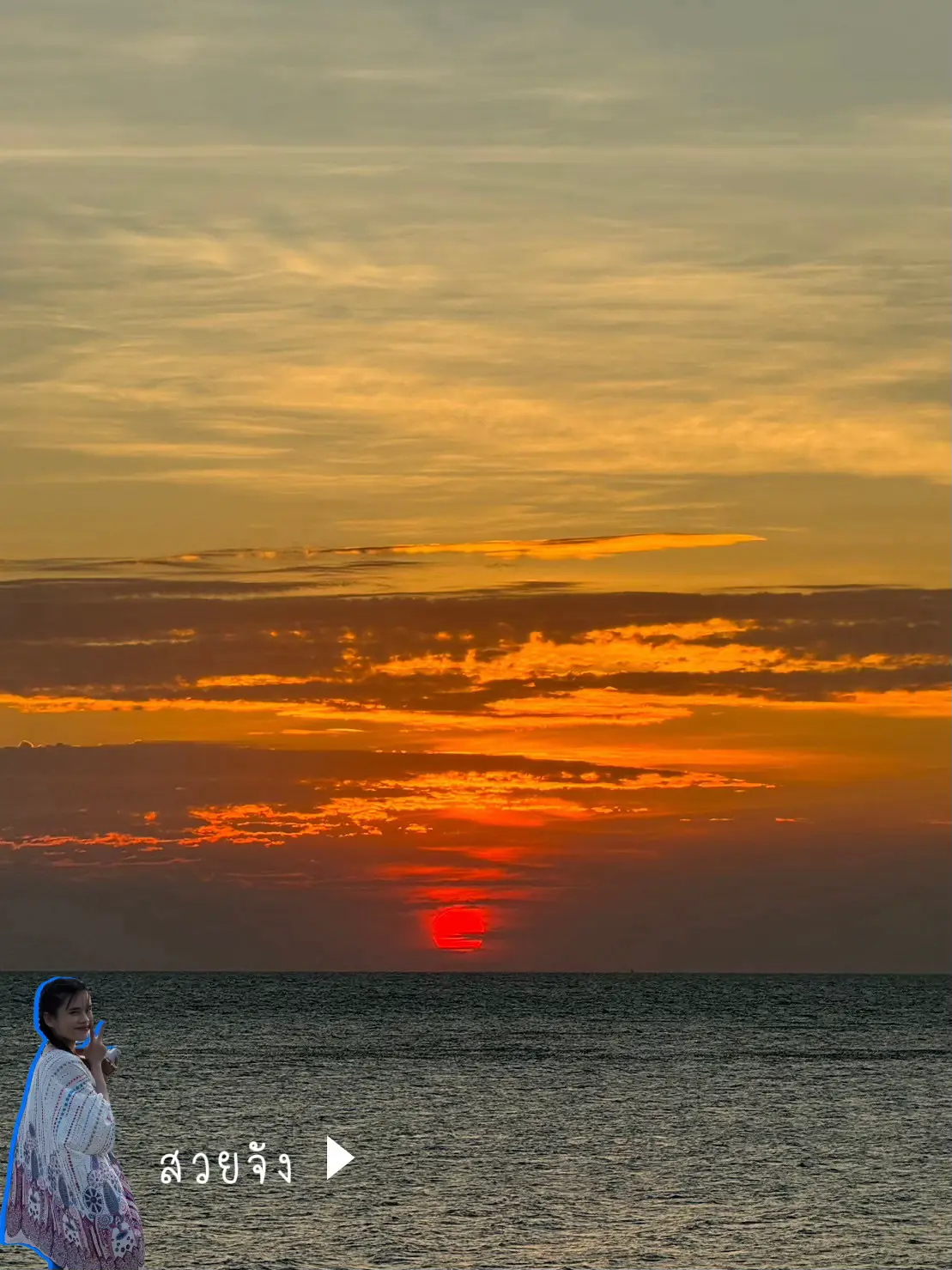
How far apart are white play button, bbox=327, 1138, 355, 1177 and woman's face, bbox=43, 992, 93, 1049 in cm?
2423

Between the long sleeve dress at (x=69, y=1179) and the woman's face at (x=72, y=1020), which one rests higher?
the woman's face at (x=72, y=1020)

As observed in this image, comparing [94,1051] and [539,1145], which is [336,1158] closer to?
[539,1145]

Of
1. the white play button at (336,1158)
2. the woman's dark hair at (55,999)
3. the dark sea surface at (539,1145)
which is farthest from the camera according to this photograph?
the white play button at (336,1158)

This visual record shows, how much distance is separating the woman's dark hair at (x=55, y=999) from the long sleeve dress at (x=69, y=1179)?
7 centimetres

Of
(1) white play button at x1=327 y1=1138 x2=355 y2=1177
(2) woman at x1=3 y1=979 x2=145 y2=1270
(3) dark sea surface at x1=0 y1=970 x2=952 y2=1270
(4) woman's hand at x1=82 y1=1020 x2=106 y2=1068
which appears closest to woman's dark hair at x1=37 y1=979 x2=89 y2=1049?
(2) woman at x1=3 y1=979 x2=145 y2=1270

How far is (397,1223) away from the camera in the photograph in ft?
87.6

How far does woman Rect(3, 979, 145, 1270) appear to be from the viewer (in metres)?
10.2

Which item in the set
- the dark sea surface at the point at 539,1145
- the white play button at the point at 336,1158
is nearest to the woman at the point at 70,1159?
the dark sea surface at the point at 539,1145

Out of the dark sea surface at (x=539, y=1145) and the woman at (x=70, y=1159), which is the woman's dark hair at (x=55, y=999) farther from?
the dark sea surface at (x=539, y=1145)

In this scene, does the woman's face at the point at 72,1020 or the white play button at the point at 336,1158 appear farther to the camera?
the white play button at the point at 336,1158

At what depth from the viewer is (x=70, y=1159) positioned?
10.4 m

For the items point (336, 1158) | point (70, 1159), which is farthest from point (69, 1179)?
point (336, 1158)

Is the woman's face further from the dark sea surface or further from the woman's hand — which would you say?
the dark sea surface

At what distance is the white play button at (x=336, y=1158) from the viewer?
34438 mm
